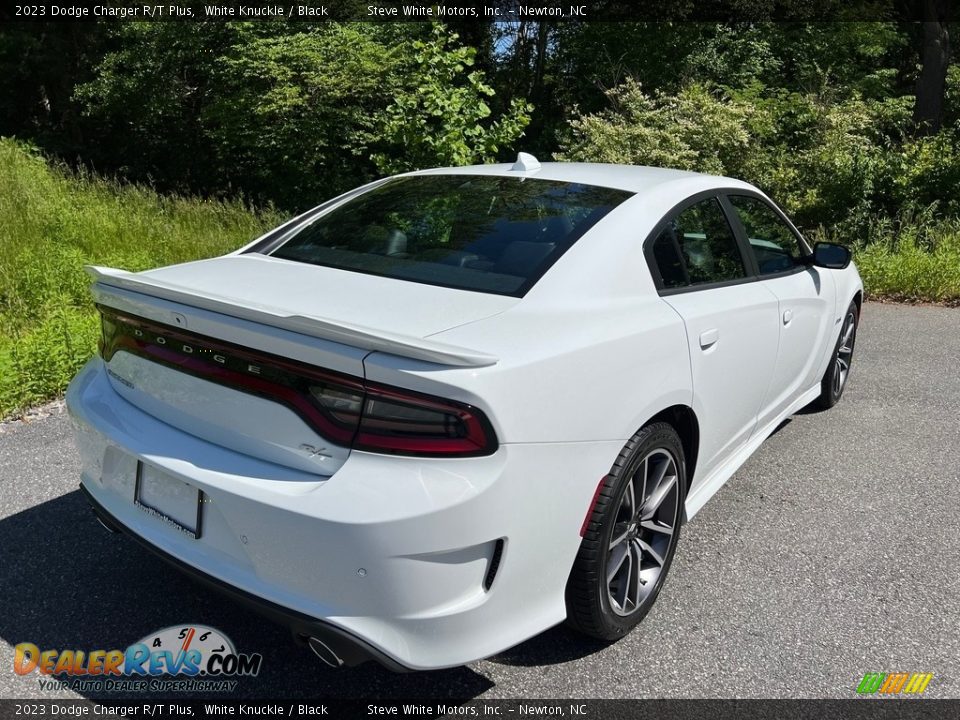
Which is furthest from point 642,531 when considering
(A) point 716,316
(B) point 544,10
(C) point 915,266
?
(B) point 544,10

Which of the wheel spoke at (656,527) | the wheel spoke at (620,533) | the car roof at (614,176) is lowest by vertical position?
the wheel spoke at (656,527)

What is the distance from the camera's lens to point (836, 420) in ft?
15.9

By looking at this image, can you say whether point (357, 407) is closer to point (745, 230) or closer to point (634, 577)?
point (634, 577)

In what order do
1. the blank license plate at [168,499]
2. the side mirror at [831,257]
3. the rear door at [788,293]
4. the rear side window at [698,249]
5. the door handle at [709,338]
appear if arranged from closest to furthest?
the blank license plate at [168,499], the door handle at [709,338], the rear side window at [698,249], the rear door at [788,293], the side mirror at [831,257]

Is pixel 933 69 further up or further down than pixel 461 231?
further up

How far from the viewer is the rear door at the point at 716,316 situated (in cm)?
282

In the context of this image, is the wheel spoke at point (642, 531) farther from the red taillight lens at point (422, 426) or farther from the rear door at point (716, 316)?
the red taillight lens at point (422, 426)

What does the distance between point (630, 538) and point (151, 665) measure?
63.1 inches

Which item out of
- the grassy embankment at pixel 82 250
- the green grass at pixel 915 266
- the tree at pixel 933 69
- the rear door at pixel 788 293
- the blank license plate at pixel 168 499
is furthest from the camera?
the tree at pixel 933 69

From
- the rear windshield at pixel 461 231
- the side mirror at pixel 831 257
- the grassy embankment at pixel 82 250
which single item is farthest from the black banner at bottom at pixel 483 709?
the grassy embankment at pixel 82 250

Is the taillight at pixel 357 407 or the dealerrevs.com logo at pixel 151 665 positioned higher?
the taillight at pixel 357 407

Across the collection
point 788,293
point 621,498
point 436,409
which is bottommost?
point 621,498

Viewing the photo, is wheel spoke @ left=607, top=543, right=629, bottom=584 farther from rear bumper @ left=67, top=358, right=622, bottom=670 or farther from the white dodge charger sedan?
rear bumper @ left=67, top=358, right=622, bottom=670

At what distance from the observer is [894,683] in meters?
2.47
